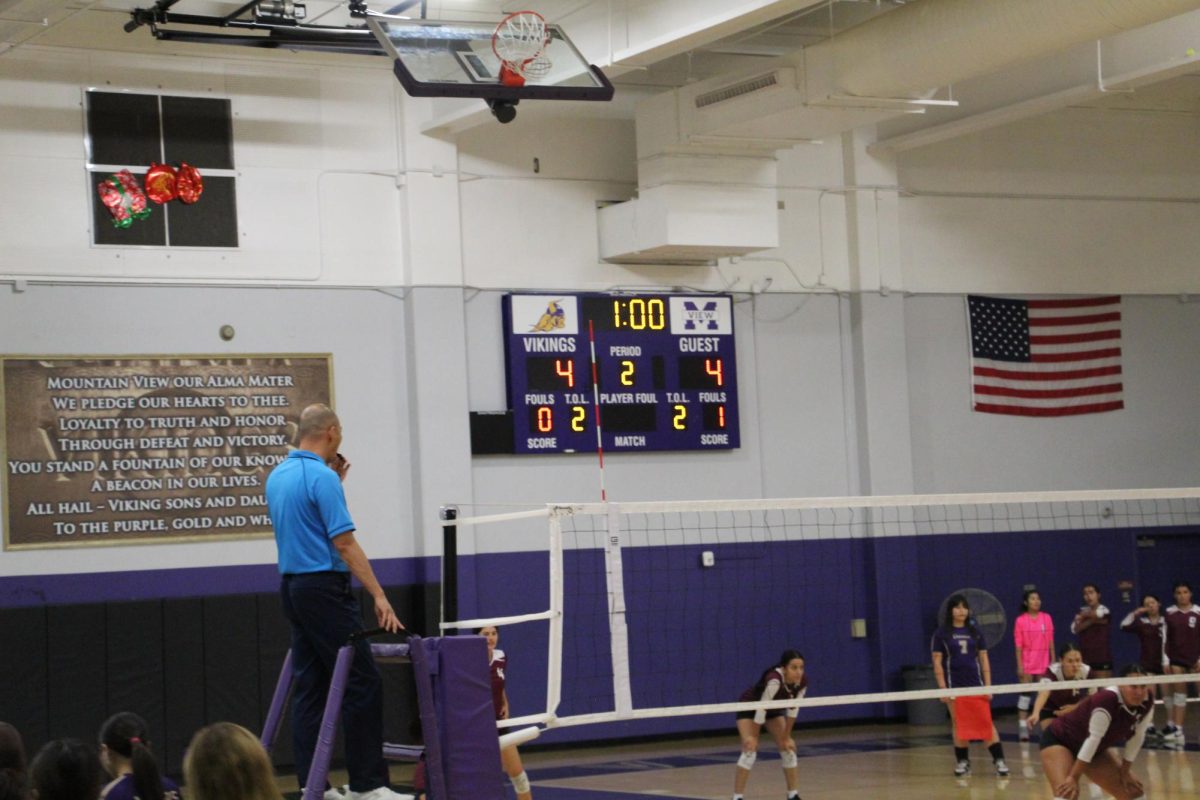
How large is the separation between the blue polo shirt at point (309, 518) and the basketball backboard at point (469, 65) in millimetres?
5014

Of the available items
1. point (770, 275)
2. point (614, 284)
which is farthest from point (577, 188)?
Answer: point (770, 275)

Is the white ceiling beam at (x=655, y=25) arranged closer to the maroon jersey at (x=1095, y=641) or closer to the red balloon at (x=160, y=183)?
the red balloon at (x=160, y=183)

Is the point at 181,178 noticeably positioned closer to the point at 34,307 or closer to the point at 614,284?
the point at 34,307

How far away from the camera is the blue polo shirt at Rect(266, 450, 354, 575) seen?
7070mm

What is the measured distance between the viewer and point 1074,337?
19094 mm

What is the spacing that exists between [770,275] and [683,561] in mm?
3322

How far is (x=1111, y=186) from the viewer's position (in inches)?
767

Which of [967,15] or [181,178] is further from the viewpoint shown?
[181,178]

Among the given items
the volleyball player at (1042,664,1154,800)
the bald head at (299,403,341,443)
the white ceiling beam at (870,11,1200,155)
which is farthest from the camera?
the white ceiling beam at (870,11,1200,155)

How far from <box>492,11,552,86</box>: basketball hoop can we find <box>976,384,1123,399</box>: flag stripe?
8662mm

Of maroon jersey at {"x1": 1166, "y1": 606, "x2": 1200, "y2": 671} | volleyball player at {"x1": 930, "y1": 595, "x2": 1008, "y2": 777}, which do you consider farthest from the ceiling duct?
maroon jersey at {"x1": 1166, "y1": 606, "x2": 1200, "y2": 671}

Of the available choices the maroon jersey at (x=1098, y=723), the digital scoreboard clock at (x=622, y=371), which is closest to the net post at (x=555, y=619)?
the maroon jersey at (x=1098, y=723)

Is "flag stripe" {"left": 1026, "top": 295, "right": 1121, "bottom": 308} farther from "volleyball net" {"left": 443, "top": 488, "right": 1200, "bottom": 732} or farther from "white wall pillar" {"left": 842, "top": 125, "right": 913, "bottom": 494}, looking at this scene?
"volleyball net" {"left": 443, "top": 488, "right": 1200, "bottom": 732}

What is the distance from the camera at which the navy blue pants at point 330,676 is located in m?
6.86
